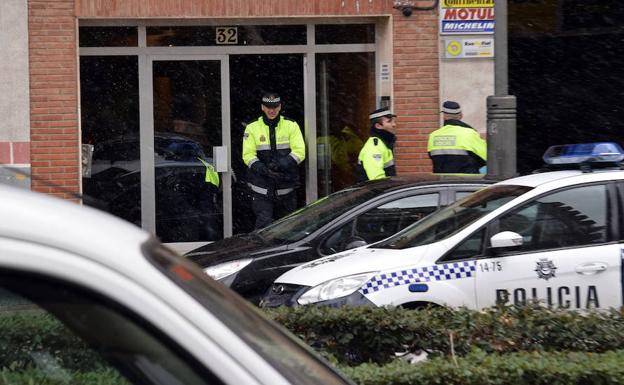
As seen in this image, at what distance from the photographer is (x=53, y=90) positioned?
13062mm

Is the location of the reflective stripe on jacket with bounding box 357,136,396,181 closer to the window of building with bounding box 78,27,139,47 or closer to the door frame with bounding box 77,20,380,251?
the door frame with bounding box 77,20,380,251

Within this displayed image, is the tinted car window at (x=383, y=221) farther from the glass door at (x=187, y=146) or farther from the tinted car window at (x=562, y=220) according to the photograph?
the glass door at (x=187, y=146)

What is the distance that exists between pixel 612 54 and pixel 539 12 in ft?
4.12

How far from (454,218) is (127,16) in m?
6.58

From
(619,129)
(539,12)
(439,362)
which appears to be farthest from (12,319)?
(619,129)

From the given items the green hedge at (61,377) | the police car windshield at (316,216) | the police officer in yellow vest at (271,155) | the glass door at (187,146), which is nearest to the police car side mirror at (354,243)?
the police car windshield at (316,216)

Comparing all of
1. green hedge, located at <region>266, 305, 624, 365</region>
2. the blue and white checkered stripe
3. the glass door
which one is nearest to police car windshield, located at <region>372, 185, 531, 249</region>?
the blue and white checkered stripe

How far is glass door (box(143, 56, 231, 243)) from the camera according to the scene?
13.8 m

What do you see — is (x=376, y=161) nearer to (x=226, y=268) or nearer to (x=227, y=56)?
(x=227, y=56)

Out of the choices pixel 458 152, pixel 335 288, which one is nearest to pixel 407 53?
pixel 458 152

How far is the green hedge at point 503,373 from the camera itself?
500 cm

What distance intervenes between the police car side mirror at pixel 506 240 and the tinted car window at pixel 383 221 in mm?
1583

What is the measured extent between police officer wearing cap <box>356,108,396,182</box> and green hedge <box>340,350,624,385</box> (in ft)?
21.4

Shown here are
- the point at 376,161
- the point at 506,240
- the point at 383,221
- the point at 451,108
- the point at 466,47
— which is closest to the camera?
the point at 506,240
